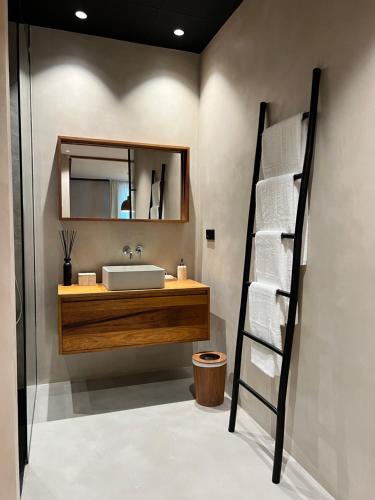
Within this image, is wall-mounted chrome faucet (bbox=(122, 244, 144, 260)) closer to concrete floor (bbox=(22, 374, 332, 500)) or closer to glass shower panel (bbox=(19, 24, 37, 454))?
glass shower panel (bbox=(19, 24, 37, 454))

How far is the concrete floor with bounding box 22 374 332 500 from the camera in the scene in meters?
1.82

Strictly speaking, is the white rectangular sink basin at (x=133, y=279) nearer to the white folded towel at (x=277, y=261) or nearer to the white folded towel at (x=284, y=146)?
Result: the white folded towel at (x=277, y=261)

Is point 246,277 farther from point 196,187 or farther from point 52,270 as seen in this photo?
point 52,270

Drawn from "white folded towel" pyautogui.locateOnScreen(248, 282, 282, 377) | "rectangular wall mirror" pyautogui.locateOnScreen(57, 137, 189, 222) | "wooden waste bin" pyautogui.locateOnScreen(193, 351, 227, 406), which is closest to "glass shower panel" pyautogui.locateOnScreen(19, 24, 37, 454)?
"rectangular wall mirror" pyautogui.locateOnScreen(57, 137, 189, 222)

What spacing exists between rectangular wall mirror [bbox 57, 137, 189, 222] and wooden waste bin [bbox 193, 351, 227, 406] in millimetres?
1183

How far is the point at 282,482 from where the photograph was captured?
1874 millimetres

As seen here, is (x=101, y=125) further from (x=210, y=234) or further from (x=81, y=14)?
(x=210, y=234)

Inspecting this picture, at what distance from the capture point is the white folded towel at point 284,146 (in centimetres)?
192

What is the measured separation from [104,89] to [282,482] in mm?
2881

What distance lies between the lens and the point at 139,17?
272 centimetres

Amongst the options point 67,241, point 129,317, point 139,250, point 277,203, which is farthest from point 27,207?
point 277,203

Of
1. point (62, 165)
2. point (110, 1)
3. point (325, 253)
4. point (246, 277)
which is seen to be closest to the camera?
point (325, 253)

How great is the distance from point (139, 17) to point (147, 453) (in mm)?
2840

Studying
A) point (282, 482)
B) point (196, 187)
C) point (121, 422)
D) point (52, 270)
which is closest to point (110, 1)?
point (196, 187)
